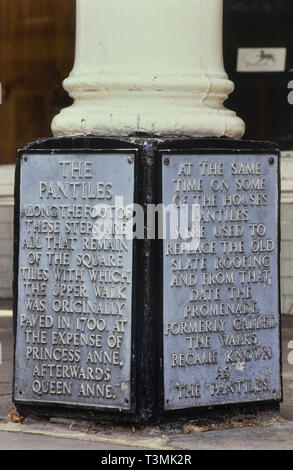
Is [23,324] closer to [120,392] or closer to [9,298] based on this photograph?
[120,392]

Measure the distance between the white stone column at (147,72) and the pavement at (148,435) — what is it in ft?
5.08

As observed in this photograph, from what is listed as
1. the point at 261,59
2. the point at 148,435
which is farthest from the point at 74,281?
the point at 261,59

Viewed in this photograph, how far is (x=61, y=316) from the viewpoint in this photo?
241 inches

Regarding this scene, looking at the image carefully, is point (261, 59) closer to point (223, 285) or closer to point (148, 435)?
point (223, 285)

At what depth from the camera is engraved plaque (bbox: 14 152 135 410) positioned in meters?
5.95

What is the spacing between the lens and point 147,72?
6.21 metres

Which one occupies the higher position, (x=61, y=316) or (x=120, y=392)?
(x=61, y=316)

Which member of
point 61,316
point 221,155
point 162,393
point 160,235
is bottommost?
point 162,393

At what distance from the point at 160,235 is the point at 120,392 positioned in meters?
0.83

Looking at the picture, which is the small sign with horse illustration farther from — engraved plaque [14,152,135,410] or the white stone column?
engraved plaque [14,152,135,410]

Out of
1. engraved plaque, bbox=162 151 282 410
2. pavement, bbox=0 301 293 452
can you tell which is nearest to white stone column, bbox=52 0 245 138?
engraved plaque, bbox=162 151 282 410

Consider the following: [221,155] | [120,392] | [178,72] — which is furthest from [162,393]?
[178,72]

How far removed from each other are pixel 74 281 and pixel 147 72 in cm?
118

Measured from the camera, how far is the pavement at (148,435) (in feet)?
18.7
